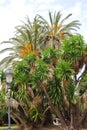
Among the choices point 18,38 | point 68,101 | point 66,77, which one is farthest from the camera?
point 18,38

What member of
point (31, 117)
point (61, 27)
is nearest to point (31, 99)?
point (31, 117)

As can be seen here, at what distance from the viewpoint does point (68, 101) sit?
74.0 feet

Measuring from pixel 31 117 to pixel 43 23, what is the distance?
11.9m

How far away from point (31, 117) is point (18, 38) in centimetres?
1106

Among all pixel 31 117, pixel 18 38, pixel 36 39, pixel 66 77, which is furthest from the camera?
pixel 18 38

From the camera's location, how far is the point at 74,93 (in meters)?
22.2

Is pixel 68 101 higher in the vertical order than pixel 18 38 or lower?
lower

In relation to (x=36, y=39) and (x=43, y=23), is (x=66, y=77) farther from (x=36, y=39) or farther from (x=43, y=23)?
(x=43, y=23)

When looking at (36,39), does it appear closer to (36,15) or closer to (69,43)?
(36,15)

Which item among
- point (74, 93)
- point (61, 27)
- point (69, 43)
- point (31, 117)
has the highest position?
point (61, 27)

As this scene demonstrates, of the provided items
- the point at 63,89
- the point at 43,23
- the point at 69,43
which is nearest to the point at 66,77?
the point at 63,89

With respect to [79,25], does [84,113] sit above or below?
below

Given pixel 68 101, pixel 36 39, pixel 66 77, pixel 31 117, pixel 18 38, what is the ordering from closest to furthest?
pixel 66 77 → pixel 68 101 → pixel 31 117 → pixel 36 39 → pixel 18 38

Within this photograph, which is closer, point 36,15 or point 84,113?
point 84,113
